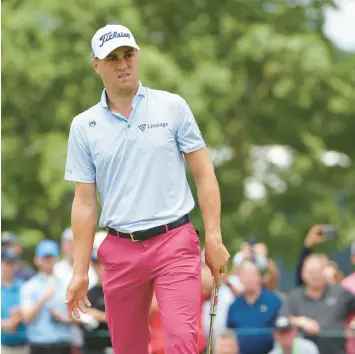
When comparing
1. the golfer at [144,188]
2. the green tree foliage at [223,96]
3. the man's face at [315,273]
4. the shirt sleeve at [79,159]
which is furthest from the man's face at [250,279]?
the green tree foliage at [223,96]

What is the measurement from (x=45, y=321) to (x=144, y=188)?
17.9ft

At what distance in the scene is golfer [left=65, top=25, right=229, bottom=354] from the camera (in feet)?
22.0

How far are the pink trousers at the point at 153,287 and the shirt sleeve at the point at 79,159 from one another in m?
0.40

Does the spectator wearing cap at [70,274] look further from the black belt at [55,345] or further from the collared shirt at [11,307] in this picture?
the collared shirt at [11,307]

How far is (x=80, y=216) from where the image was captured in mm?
6969

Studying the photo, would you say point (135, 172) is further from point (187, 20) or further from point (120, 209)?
point (187, 20)

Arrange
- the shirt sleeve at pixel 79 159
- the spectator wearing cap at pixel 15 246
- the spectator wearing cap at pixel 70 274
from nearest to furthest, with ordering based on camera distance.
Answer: the shirt sleeve at pixel 79 159 < the spectator wearing cap at pixel 70 274 < the spectator wearing cap at pixel 15 246

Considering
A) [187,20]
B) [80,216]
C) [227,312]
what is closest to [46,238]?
[187,20]

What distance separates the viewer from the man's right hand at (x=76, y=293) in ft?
22.9

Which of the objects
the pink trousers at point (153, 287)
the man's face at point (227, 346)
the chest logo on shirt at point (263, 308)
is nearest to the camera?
the pink trousers at point (153, 287)

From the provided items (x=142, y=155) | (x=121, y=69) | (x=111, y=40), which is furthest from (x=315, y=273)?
(x=111, y=40)

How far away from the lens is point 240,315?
37.0 ft

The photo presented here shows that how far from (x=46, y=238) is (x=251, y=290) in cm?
1286

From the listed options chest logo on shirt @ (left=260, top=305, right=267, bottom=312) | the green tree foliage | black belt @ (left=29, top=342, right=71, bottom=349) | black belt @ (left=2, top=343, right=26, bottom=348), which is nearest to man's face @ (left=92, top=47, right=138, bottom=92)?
chest logo on shirt @ (left=260, top=305, right=267, bottom=312)
